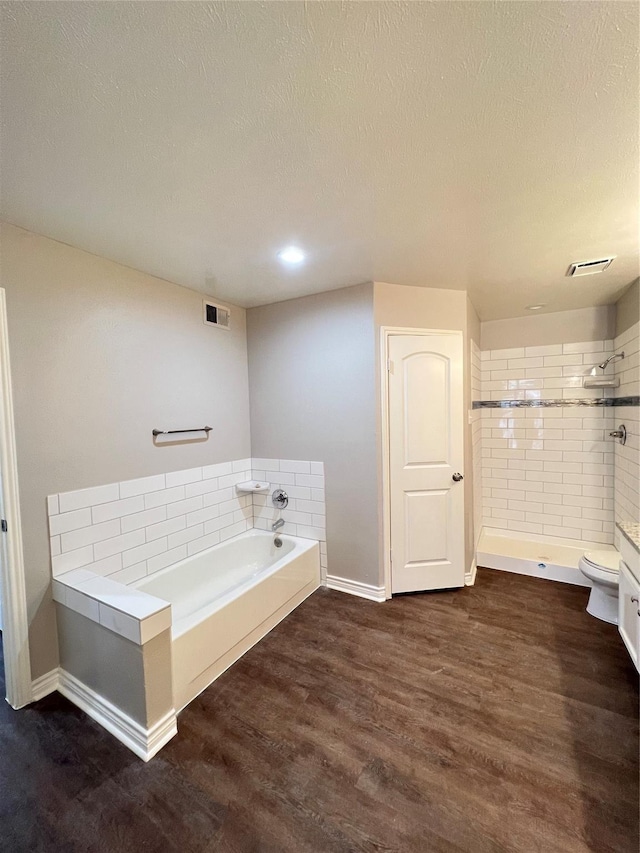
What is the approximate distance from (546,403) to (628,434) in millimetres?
759

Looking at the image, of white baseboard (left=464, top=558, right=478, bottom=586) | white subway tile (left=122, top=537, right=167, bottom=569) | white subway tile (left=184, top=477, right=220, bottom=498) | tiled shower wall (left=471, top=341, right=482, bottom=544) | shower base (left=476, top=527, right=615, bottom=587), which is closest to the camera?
white subway tile (left=122, top=537, right=167, bottom=569)

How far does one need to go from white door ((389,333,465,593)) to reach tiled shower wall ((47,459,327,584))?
677 millimetres

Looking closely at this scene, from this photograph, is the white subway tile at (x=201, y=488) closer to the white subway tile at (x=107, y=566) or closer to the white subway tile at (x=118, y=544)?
the white subway tile at (x=118, y=544)

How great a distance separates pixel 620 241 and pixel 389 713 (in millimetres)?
2818

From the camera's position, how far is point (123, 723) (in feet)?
5.13

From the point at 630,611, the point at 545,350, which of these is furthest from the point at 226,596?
the point at 545,350

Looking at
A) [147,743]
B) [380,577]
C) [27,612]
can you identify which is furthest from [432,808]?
[27,612]

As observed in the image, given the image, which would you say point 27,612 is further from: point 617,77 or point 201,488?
point 617,77

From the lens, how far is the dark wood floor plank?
119cm

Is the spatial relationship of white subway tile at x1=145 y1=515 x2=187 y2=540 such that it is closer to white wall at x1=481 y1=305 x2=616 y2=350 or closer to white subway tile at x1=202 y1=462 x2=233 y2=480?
white subway tile at x1=202 y1=462 x2=233 y2=480

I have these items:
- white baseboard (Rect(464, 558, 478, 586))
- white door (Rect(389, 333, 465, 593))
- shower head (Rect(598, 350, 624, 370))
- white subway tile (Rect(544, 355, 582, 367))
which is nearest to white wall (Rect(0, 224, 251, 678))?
white door (Rect(389, 333, 465, 593))

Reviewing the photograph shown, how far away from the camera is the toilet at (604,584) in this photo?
7.54 ft

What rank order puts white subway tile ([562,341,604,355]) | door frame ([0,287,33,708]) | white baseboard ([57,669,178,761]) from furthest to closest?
white subway tile ([562,341,604,355]) < door frame ([0,287,33,708]) < white baseboard ([57,669,178,761])

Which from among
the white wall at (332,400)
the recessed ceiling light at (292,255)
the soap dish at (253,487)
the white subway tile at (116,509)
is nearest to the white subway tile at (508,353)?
the white wall at (332,400)
